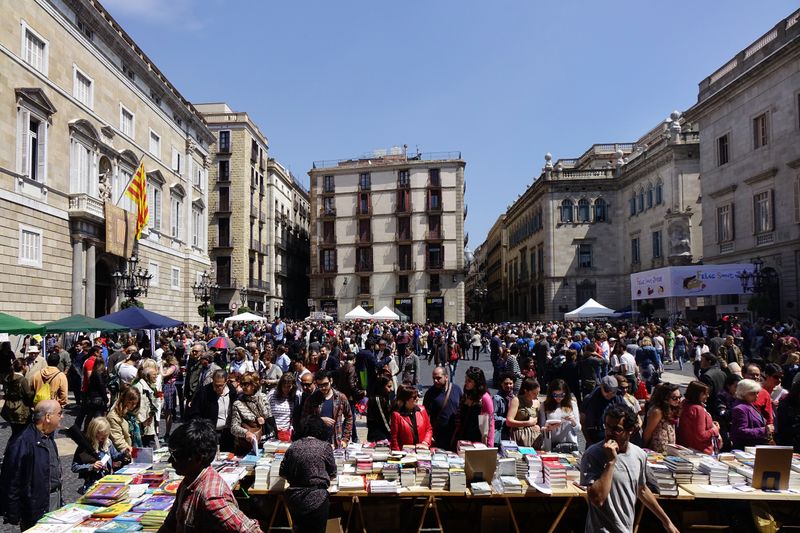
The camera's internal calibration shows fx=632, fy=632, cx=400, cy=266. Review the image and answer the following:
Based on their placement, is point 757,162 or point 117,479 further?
point 757,162

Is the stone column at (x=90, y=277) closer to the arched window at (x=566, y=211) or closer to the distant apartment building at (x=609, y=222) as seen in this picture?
the distant apartment building at (x=609, y=222)

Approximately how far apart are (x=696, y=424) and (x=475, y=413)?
7.32 feet

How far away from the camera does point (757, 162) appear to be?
87.0 ft

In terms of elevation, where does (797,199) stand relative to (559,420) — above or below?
above

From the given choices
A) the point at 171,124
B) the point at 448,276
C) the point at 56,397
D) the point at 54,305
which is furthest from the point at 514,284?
the point at 56,397

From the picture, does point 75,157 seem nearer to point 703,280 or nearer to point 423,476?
point 423,476

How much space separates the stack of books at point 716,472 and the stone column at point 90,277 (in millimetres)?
22627

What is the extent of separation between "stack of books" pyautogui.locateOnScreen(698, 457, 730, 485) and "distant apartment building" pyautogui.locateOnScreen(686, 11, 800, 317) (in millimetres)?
20601

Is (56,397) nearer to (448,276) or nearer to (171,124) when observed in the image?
(171,124)

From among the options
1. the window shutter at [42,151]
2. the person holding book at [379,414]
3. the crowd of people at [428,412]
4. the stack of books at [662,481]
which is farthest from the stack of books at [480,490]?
the window shutter at [42,151]

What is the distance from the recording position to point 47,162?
69.4 feet

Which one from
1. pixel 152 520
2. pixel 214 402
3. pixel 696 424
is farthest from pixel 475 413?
pixel 152 520

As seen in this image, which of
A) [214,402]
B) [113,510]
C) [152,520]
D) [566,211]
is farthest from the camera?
[566,211]

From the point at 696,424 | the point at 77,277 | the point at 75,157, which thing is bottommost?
the point at 696,424
